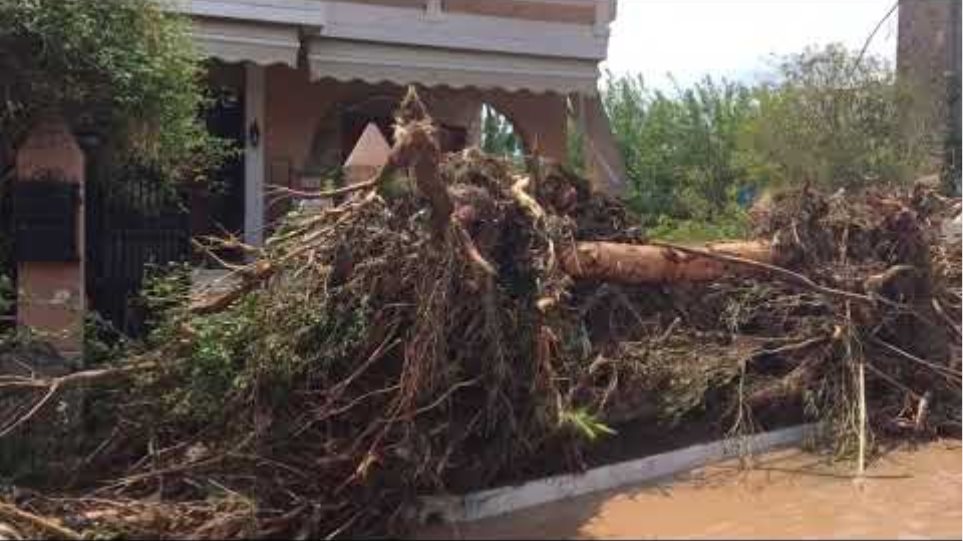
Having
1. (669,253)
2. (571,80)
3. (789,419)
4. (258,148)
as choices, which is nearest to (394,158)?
(669,253)

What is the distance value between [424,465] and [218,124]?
349 inches

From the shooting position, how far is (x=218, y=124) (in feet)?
45.4

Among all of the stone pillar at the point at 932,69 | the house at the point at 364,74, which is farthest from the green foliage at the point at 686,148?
the house at the point at 364,74

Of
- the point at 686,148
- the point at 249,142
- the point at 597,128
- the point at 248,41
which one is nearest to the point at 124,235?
the point at 248,41

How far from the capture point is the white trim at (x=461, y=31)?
13438 millimetres

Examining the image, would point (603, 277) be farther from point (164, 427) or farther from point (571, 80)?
point (571, 80)

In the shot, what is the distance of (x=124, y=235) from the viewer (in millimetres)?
9203

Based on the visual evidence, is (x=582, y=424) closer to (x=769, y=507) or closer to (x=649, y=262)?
(x=769, y=507)

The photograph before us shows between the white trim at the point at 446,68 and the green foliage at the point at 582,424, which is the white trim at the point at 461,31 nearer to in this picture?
the white trim at the point at 446,68

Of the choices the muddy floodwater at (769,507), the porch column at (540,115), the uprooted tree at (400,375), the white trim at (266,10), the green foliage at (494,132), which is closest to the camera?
the muddy floodwater at (769,507)

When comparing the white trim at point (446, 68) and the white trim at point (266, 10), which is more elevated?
the white trim at point (266, 10)

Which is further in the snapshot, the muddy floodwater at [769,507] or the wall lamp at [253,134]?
the wall lamp at [253,134]

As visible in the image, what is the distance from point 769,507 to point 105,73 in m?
4.95

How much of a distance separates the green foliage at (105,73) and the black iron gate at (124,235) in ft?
1.93
